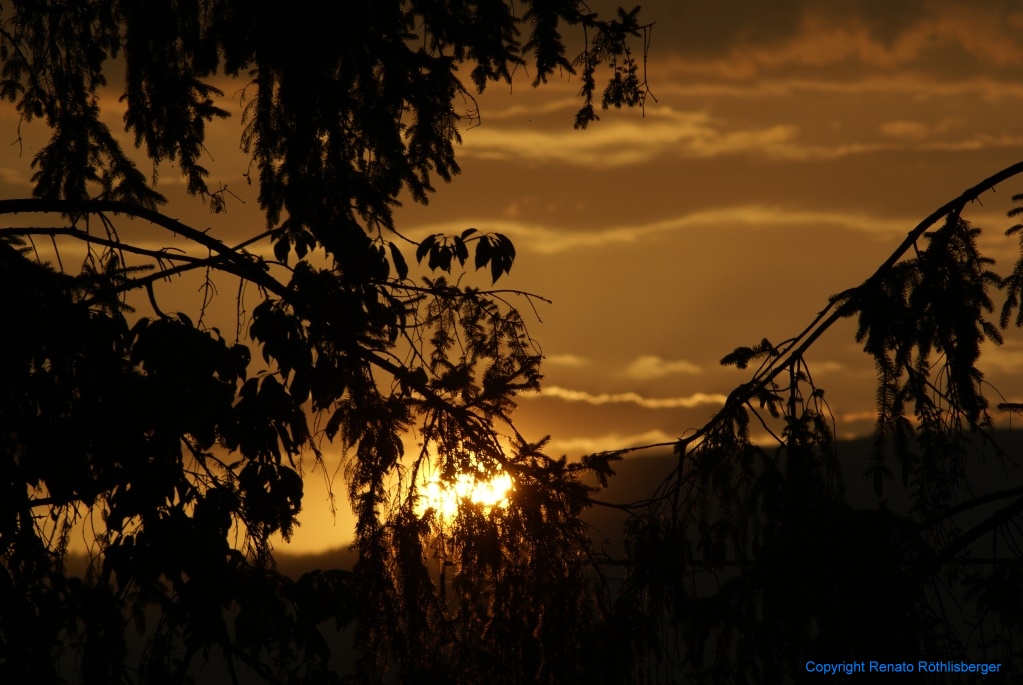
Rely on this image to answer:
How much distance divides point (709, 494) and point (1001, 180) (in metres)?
2.07

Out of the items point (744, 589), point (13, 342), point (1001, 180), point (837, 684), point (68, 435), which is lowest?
point (837, 684)

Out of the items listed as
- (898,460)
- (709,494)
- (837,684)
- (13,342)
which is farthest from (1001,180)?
(13,342)

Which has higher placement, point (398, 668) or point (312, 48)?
point (312, 48)

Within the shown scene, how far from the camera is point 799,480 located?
491cm

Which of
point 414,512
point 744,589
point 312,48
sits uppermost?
point 312,48

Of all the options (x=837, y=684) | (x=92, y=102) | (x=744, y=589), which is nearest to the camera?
(x=837, y=684)

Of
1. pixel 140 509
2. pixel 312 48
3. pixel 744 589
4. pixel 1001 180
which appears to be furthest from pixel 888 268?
pixel 140 509

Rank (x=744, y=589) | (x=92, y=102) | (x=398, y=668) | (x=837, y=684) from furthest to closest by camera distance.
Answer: (x=92, y=102), (x=398, y=668), (x=744, y=589), (x=837, y=684)

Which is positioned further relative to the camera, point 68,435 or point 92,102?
point 92,102

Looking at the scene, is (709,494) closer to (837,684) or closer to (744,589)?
(744,589)

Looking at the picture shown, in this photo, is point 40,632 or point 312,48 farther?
point 312,48

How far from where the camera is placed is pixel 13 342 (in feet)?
14.4

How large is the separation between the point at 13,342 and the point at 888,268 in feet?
13.4

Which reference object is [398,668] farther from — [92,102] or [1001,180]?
[1001,180]
